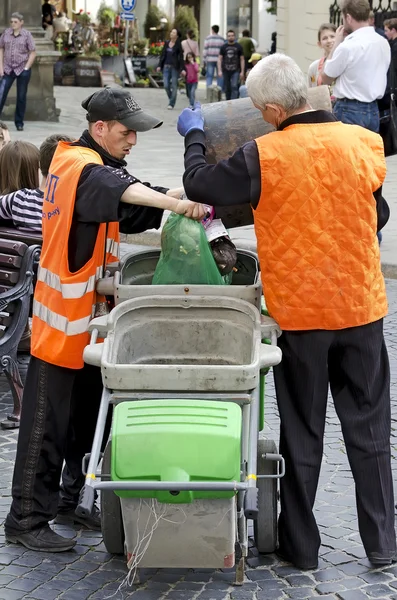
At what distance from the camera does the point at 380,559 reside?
428cm

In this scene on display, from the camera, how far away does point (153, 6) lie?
1715 inches

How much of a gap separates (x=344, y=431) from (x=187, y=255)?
2.77 ft

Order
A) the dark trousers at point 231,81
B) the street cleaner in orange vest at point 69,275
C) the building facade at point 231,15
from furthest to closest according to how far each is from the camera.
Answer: the building facade at point 231,15, the dark trousers at point 231,81, the street cleaner in orange vest at point 69,275

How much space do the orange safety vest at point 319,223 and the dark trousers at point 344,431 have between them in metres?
0.14

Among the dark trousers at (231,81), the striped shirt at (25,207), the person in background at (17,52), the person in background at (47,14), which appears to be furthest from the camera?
the person in background at (47,14)

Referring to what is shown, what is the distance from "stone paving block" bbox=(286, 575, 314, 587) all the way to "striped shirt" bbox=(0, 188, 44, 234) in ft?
9.74

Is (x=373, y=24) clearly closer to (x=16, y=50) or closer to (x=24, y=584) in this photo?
(x=24, y=584)

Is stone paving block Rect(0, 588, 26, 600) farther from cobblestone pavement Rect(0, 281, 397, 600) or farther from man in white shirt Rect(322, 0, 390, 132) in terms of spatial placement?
man in white shirt Rect(322, 0, 390, 132)

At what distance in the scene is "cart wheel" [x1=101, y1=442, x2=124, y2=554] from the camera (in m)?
4.16

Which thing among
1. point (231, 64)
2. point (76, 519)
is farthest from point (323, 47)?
point (231, 64)

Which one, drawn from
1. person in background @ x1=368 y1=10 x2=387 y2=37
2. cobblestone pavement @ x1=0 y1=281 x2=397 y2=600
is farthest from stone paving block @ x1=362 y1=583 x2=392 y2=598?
person in background @ x1=368 y1=10 x2=387 y2=37

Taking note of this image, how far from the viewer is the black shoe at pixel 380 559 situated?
4.28 meters

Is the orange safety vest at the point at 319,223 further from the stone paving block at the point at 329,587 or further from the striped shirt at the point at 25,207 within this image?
the striped shirt at the point at 25,207

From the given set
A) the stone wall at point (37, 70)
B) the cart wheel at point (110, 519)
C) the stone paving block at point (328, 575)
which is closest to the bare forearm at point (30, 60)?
the stone wall at point (37, 70)
